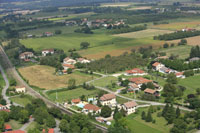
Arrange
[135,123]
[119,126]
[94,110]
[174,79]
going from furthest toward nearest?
[174,79] → [94,110] → [135,123] → [119,126]

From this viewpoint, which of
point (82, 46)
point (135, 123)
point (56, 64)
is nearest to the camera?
point (135, 123)

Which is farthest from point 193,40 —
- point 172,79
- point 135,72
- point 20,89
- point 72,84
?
point 20,89

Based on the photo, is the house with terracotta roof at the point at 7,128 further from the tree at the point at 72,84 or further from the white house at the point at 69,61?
the white house at the point at 69,61

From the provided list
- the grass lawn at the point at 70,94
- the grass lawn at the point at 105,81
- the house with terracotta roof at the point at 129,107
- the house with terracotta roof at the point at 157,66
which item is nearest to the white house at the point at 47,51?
the grass lawn at the point at 105,81

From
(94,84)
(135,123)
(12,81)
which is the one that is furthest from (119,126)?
(12,81)

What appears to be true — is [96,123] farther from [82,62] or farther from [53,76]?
[82,62]
